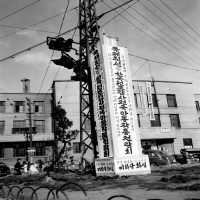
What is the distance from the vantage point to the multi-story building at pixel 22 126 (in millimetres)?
33781

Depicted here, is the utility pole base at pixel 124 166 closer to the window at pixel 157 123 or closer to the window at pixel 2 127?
the window at pixel 157 123

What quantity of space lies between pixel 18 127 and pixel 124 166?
96.6 ft

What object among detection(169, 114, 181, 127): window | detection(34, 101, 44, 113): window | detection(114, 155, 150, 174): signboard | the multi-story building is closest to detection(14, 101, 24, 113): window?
→ the multi-story building

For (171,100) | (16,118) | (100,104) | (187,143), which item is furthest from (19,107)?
(187,143)

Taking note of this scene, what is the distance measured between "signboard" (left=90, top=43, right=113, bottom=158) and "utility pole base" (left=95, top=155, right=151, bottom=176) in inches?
18.7

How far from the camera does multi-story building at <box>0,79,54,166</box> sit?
111ft

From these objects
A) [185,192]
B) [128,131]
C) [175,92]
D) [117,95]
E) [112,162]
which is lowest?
[185,192]

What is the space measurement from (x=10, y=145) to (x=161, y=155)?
80.1 feet

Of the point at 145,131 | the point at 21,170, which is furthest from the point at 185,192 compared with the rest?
the point at 145,131

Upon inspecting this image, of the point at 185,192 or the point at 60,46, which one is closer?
the point at 185,192

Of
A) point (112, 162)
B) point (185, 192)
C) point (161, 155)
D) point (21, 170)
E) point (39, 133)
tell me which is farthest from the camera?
point (39, 133)

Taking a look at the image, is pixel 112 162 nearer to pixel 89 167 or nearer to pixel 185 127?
pixel 89 167

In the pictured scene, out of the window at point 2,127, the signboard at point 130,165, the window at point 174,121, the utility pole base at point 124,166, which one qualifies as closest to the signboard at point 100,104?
the utility pole base at point 124,166

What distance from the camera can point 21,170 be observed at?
24.3m
